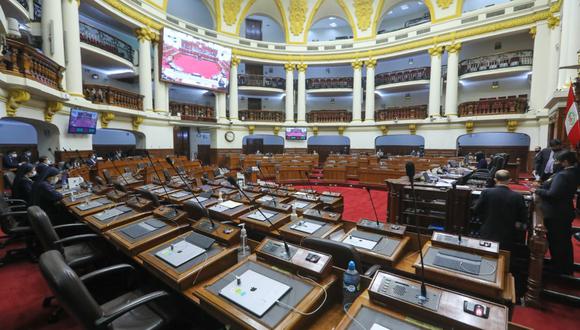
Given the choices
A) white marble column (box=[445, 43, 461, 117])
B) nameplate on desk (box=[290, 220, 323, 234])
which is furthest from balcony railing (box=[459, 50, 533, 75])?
nameplate on desk (box=[290, 220, 323, 234])

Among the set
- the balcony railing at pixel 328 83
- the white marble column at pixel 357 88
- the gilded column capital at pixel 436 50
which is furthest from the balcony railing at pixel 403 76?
the balcony railing at pixel 328 83

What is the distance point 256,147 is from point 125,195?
14.7 meters

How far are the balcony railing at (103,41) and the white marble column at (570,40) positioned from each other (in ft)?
51.8

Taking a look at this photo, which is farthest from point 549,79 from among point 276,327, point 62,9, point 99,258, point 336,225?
point 62,9

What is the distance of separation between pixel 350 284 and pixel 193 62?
551 inches

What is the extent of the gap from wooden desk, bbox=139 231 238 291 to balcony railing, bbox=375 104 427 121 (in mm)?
14869

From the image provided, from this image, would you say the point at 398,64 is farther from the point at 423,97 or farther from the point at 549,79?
the point at 549,79

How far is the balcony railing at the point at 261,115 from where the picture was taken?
16609 mm

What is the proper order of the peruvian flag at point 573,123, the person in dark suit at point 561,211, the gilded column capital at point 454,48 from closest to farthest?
the person in dark suit at point 561,211
the peruvian flag at point 573,123
the gilded column capital at point 454,48

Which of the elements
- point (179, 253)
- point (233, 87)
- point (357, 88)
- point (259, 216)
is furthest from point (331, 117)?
point (179, 253)

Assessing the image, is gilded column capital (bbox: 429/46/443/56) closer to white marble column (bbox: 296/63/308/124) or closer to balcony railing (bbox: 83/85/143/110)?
white marble column (bbox: 296/63/308/124)

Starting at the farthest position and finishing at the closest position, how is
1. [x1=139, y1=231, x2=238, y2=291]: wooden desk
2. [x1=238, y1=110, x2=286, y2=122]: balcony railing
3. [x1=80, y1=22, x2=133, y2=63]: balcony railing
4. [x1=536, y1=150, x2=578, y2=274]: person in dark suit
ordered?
1. [x1=238, y1=110, x2=286, y2=122]: balcony railing
2. [x1=80, y1=22, x2=133, y2=63]: balcony railing
3. [x1=536, y1=150, x2=578, y2=274]: person in dark suit
4. [x1=139, y1=231, x2=238, y2=291]: wooden desk

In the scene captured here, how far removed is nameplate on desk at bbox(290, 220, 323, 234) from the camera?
2.43m

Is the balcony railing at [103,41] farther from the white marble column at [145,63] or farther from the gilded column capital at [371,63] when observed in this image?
the gilded column capital at [371,63]
